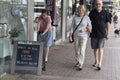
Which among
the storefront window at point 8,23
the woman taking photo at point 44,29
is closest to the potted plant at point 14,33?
the storefront window at point 8,23

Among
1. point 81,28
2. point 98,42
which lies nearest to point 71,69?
point 98,42

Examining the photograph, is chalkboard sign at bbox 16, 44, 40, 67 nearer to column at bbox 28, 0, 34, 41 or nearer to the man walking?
the man walking

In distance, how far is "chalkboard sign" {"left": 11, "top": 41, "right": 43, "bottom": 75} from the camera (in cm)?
927

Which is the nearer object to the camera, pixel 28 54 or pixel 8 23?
pixel 28 54

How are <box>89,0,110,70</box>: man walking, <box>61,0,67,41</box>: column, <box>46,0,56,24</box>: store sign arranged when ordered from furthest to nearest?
<box>61,0,67,41</box>: column, <box>46,0,56,24</box>: store sign, <box>89,0,110,70</box>: man walking

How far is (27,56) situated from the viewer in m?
9.33

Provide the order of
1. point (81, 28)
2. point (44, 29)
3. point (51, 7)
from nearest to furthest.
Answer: point (81, 28)
point (44, 29)
point (51, 7)

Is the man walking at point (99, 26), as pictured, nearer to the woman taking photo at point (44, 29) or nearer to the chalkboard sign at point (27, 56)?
the woman taking photo at point (44, 29)

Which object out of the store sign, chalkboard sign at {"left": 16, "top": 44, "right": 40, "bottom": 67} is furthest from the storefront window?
the store sign

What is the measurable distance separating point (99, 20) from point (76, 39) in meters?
0.80

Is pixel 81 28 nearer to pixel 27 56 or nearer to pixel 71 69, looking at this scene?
pixel 71 69

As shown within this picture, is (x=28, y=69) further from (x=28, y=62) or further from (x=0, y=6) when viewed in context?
(x=0, y=6)

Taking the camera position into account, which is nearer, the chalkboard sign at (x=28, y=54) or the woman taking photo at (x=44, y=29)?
the chalkboard sign at (x=28, y=54)

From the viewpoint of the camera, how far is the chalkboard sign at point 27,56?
9266 mm
